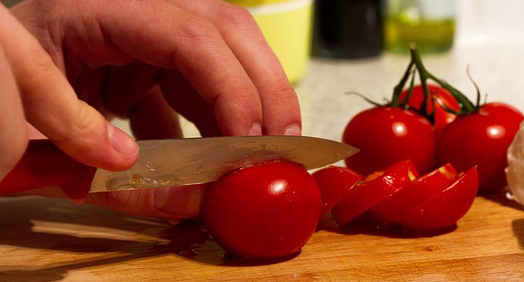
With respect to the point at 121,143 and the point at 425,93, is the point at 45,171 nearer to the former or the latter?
the point at 121,143

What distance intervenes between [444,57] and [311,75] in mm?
476

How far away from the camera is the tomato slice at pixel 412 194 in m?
1.10

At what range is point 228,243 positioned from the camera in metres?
1.04

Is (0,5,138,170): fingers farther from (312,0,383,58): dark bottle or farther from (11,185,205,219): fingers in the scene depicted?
(312,0,383,58): dark bottle

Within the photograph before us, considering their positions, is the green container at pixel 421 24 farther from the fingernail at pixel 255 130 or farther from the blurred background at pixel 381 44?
the fingernail at pixel 255 130

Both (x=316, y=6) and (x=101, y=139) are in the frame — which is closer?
Result: (x=101, y=139)

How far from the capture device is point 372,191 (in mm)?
1105

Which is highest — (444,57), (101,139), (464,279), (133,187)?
(101,139)

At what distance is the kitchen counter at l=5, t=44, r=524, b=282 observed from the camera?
102 cm

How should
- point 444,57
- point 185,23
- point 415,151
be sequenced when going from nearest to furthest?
point 185,23, point 415,151, point 444,57

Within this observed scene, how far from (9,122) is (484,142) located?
79cm

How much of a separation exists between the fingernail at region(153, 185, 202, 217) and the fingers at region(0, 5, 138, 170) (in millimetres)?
180

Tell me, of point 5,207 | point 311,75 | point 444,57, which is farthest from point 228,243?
point 444,57

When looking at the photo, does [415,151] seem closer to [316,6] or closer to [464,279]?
[464,279]
